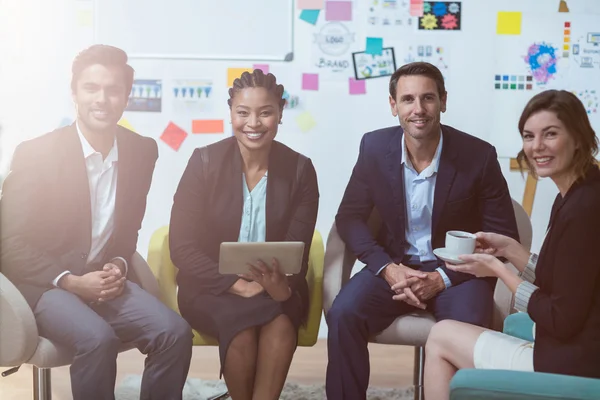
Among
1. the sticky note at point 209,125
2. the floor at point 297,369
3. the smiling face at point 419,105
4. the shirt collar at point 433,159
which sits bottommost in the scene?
the floor at point 297,369

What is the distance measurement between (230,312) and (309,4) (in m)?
1.25

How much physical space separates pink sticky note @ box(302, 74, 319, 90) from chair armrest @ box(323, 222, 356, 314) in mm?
612

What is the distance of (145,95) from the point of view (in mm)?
2615

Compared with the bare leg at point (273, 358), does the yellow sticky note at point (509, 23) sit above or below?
above

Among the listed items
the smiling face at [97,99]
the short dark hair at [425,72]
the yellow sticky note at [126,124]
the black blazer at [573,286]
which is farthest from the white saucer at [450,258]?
the yellow sticky note at [126,124]

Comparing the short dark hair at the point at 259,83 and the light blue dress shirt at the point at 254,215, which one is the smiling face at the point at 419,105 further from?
the light blue dress shirt at the point at 254,215

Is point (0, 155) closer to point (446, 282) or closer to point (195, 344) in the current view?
point (195, 344)

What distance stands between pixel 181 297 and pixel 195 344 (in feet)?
0.58

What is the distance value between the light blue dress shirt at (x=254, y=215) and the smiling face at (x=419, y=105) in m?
0.55

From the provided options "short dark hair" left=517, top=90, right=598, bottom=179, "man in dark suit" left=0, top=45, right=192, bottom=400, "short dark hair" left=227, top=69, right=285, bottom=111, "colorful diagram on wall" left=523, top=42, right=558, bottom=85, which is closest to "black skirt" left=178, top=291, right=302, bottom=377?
"man in dark suit" left=0, top=45, right=192, bottom=400

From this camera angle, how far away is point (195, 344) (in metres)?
2.25

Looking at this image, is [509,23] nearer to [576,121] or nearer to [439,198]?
[439,198]

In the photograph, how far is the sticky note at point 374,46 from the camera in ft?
8.76

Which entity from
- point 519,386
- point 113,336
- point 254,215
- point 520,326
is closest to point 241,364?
point 113,336
